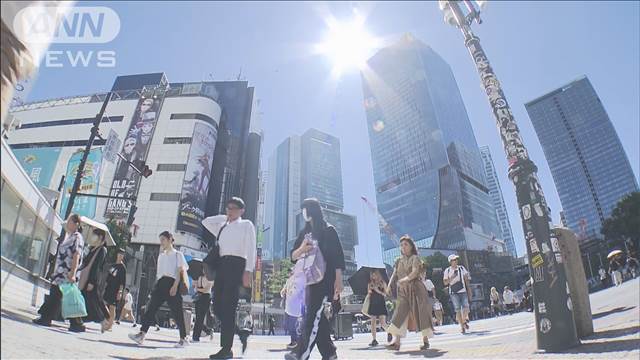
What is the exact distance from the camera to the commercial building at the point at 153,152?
1618 inches

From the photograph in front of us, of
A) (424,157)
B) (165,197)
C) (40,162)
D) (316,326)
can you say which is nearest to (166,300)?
(316,326)

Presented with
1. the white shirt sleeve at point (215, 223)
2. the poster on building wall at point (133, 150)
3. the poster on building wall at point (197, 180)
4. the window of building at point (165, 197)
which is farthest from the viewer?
the window of building at point (165, 197)

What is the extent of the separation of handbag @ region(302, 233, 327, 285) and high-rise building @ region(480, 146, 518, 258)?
17769 cm

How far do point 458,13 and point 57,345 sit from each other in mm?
7764

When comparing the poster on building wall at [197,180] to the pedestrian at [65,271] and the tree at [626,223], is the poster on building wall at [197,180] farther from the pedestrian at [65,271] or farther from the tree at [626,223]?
the tree at [626,223]

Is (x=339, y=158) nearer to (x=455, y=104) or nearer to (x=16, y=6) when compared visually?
(x=455, y=104)

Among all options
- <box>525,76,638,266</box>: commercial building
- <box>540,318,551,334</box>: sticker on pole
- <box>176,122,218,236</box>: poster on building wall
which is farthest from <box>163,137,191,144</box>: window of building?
<box>525,76,638,266</box>: commercial building

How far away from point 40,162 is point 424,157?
10063cm

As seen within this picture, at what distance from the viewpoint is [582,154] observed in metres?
132

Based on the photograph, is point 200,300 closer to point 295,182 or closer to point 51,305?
point 51,305

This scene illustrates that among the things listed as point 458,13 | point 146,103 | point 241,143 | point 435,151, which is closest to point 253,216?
point 241,143

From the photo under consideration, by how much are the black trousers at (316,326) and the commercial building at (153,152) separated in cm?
3464

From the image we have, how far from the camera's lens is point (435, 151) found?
113812 millimetres

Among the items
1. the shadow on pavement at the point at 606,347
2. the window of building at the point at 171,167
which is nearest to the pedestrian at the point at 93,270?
the shadow on pavement at the point at 606,347
